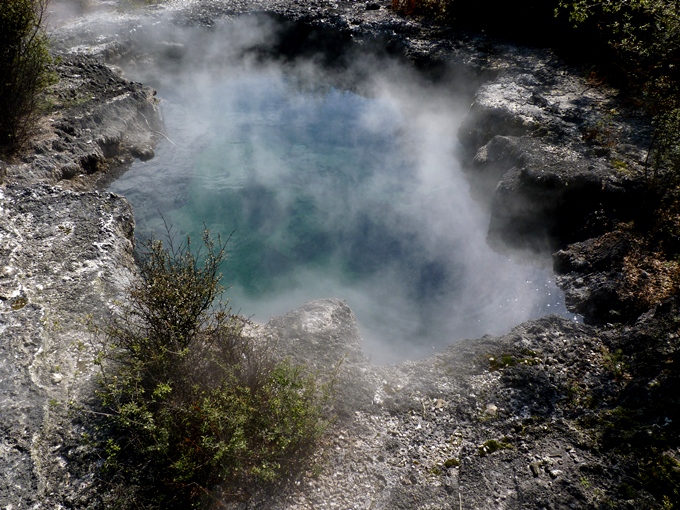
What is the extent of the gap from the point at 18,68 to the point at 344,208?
621 centimetres

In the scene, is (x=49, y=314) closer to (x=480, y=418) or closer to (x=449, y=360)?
(x=449, y=360)

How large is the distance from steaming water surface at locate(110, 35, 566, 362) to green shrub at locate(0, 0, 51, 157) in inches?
75.5

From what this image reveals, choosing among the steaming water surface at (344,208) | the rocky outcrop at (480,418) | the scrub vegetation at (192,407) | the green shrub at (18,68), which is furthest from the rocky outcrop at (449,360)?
the steaming water surface at (344,208)

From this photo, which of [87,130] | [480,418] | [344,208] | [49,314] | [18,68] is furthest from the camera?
[344,208]

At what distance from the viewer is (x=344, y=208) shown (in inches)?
341

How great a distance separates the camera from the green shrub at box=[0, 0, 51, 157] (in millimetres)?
6602

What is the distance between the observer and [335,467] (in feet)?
13.3

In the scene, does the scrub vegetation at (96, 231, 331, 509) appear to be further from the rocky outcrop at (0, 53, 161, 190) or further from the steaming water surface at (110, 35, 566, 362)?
the rocky outcrop at (0, 53, 161, 190)

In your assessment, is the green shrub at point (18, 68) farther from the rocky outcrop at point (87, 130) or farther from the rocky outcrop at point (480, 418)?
the rocky outcrop at point (480, 418)

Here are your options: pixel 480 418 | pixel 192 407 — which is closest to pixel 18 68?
pixel 192 407

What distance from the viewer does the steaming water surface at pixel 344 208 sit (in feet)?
22.7

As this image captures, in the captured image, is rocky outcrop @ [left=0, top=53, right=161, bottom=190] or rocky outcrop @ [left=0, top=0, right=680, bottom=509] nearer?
rocky outcrop @ [left=0, top=0, right=680, bottom=509]

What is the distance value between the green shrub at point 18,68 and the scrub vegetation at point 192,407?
4.82m

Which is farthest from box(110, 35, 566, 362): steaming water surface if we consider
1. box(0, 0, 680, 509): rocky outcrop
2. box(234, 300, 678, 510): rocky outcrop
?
box(234, 300, 678, 510): rocky outcrop
